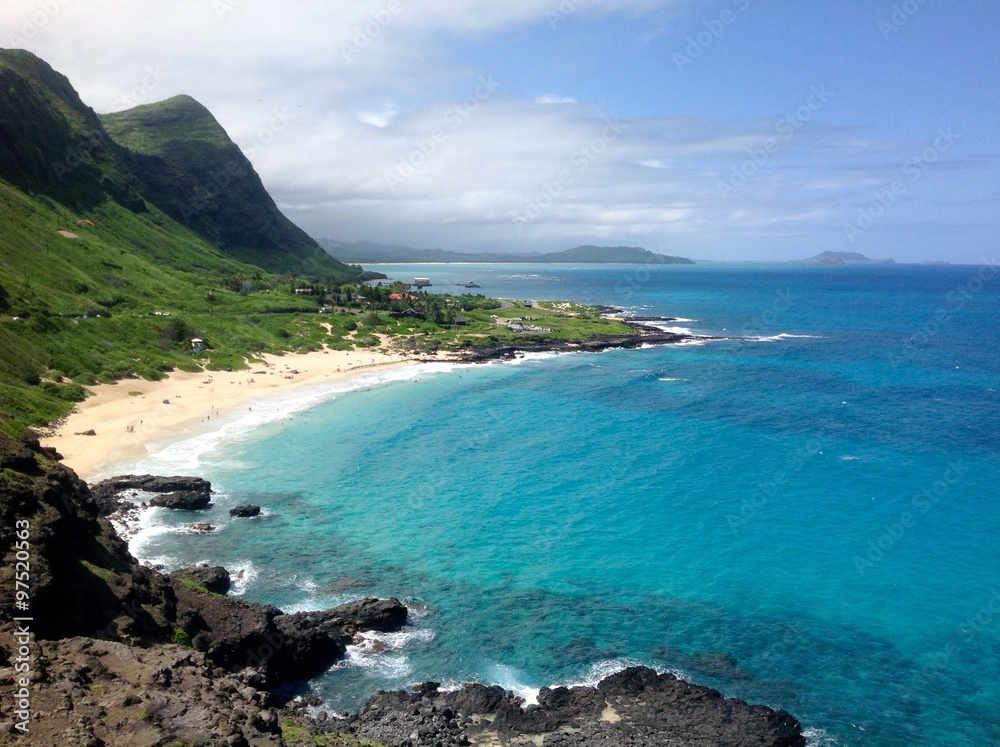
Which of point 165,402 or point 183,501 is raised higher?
point 165,402

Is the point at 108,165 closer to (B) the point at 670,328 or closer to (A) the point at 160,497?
(B) the point at 670,328

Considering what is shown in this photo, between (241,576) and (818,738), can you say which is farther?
(241,576)

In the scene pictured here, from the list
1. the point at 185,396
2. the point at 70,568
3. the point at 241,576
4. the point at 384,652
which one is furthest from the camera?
the point at 185,396

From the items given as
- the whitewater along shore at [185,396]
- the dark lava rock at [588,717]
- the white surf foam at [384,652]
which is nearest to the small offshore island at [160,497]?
the dark lava rock at [588,717]

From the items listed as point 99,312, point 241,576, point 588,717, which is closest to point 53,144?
point 99,312

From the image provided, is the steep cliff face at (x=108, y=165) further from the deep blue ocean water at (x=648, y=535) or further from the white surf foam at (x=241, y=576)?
the white surf foam at (x=241, y=576)

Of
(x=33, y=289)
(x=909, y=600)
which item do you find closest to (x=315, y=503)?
(x=909, y=600)

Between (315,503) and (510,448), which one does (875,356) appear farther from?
(315,503)
